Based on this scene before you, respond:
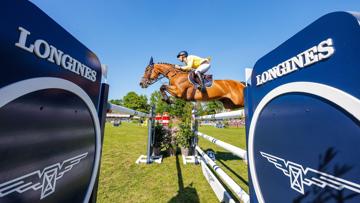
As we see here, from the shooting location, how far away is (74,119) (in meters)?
0.65

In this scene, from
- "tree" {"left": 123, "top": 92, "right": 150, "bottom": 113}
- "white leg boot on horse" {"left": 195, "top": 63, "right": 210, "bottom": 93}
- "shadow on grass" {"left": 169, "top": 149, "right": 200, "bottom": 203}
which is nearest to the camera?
"shadow on grass" {"left": 169, "top": 149, "right": 200, "bottom": 203}

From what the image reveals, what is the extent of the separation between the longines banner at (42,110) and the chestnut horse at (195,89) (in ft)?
11.1

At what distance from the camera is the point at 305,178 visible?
0.55 metres

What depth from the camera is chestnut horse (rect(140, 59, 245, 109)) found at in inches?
161

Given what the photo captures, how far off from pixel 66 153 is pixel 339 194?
2.79 ft

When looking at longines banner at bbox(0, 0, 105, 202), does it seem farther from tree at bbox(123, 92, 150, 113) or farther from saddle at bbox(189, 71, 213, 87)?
tree at bbox(123, 92, 150, 113)

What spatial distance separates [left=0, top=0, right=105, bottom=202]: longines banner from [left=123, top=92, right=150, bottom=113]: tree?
109 feet

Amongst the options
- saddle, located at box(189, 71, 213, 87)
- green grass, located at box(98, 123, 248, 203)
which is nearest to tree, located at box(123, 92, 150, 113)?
Answer: saddle, located at box(189, 71, 213, 87)

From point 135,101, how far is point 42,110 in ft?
117

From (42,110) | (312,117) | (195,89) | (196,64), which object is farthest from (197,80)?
(42,110)

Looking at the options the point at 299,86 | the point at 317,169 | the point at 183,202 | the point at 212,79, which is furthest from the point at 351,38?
the point at 212,79

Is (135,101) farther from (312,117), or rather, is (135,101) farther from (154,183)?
(312,117)

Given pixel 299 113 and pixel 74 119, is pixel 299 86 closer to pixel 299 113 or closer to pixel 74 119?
pixel 299 113

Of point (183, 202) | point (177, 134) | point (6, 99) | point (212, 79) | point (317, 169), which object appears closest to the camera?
point (6, 99)
